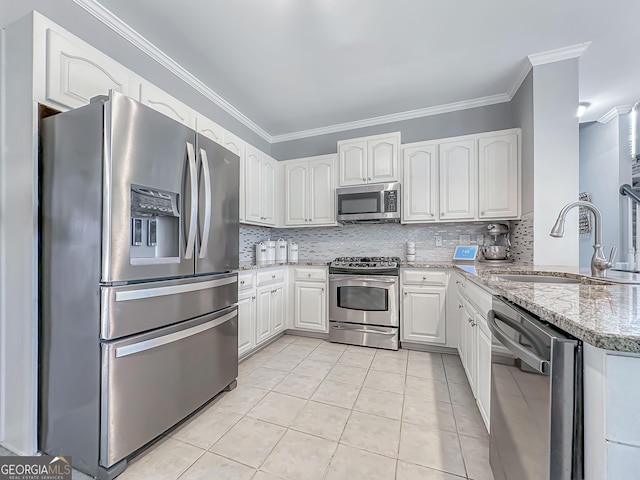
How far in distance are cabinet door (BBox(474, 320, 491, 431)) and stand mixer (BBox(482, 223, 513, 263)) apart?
4.57 feet

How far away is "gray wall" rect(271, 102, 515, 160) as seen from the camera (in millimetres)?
3086

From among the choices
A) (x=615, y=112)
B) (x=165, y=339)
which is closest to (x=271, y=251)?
(x=165, y=339)

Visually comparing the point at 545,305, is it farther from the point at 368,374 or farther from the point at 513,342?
the point at 368,374

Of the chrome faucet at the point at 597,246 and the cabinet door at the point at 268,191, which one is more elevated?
the cabinet door at the point at 268,191

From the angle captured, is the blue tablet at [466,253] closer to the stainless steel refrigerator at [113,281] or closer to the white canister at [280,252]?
the white canister at [280,252]

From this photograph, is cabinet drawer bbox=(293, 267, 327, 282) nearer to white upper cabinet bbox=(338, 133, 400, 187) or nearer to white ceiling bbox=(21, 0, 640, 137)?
white upper cabinet bbox=(338, 133, 400, 187)

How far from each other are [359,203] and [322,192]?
552 millimetres

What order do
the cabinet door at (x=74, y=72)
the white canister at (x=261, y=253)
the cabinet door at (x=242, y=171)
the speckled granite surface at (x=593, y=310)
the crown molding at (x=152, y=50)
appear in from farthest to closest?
1. the white canister at (x=261, y=253)
2. the cabinet door at (x=242, y=171)
3. the crown molding at (x=152, y=50)
4. the cabinet door at (x=74, y=72)
5. the speckled granite surface at (x=593, y=310)

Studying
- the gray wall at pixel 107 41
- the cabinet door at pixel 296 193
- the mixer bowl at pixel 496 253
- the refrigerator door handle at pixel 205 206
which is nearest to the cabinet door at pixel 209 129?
the gray wall at pixel 107 41

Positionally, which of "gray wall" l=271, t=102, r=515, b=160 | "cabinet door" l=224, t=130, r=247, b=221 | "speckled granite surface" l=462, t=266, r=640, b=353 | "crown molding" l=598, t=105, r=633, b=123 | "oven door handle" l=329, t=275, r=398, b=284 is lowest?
"oven door handle" l=329, t=275, r=398, b=284

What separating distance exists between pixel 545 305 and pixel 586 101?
3.74 metres

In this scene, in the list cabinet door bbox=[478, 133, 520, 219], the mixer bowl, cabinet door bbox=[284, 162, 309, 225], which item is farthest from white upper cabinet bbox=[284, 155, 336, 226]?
the mixer bowl

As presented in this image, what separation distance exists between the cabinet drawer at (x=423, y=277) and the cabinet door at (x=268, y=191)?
5.83ft

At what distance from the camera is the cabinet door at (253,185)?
3.09m
